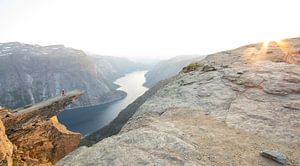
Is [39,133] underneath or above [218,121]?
underneath

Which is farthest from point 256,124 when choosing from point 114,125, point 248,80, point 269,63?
point 114,125

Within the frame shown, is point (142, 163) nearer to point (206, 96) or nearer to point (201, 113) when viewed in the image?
point (201, 113)

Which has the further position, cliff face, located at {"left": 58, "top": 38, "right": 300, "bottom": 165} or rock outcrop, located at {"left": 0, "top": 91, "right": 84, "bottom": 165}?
rock outcrop, located at {"left": 0, "top": 91, "right": 84, "bottom": 165}

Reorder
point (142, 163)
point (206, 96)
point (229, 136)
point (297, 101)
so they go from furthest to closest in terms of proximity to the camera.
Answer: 1. point (206, 96)
2. point (297, 101)
3. point (229, 136)
4. point (142, 163)

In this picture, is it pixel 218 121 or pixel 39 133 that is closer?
pixel 218 121

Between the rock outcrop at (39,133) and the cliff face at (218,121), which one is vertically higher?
the cliff face at (218,121)
